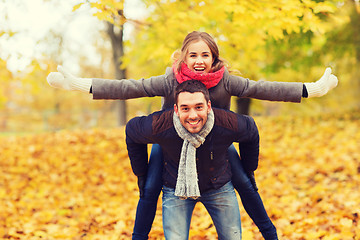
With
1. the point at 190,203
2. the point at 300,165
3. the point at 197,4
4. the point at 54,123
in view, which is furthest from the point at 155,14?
the point at 54,123

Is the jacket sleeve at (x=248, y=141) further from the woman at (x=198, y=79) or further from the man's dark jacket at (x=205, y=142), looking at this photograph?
the woman at (x=198, y=79)

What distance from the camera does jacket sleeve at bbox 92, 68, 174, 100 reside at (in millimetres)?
2301

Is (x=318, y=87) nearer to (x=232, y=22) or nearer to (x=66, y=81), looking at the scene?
(x=66, y=81)

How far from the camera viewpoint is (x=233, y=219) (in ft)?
7.92

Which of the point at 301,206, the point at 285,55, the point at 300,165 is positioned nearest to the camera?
the point at 301,206

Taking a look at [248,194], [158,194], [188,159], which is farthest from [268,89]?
[158,194]

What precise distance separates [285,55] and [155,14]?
499 cm

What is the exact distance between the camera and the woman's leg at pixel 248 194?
2586mm

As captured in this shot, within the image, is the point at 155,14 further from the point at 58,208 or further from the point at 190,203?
the point at 190,203

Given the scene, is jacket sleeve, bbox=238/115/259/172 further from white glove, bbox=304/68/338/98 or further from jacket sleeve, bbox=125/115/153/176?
jacket sleeve, bbox=125/115/153/176

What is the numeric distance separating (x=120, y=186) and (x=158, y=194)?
11.9 feet

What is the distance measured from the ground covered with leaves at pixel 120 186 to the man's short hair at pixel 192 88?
2131 mm

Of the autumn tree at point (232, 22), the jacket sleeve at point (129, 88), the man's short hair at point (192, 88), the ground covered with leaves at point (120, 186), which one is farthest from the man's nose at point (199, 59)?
Answer: the ground covered with leaves at point (120, 186)

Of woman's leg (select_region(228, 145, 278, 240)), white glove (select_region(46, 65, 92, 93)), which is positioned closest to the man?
woman's leg (select_region(228, 145, 278, 240))
